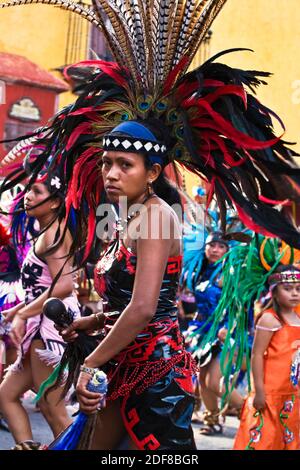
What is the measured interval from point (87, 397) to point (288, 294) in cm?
317

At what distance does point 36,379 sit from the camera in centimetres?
583

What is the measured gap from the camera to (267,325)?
21.0 feet

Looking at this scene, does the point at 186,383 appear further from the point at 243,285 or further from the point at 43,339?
the point at 243,285

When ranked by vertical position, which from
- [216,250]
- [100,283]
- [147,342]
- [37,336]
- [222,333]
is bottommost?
[222,333]

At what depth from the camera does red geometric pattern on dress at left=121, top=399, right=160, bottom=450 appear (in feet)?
12.4

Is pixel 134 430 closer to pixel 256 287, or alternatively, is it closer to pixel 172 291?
pixel 172 291

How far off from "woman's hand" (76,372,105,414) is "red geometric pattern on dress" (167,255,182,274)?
593 mm

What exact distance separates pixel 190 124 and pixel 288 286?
2.71 meters

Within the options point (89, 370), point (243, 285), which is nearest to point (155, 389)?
point (89, 370)

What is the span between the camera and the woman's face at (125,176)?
12.9ft

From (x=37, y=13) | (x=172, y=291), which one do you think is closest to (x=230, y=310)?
(x=172, y=291)

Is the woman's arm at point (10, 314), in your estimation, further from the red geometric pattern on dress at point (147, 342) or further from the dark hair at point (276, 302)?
the red geometric pattern on dress at point (147, 342)

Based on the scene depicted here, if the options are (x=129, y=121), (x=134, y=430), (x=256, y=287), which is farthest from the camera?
(x=256, y=287)

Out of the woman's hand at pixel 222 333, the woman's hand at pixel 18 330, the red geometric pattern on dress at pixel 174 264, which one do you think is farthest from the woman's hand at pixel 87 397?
the woman's hand at pixel 222 333
